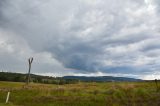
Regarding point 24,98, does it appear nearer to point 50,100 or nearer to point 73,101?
point 50,100

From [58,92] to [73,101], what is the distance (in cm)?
853

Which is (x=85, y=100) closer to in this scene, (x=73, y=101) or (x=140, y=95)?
(x=73, y=101)

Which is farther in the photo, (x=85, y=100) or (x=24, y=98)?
(x=24, y=98)

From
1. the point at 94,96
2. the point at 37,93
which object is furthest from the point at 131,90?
the point at 37,93

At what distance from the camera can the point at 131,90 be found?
135 ft

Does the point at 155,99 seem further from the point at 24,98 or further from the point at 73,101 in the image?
the point at 24,98

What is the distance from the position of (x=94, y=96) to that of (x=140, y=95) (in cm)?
562

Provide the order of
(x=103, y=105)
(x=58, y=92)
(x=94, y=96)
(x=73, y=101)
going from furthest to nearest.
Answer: (x=58, y=92), (x=94, y=96), (x=73, y=101), (x=103, y=105)

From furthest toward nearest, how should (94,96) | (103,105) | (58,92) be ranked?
(58,92), (94,96), (103,105)

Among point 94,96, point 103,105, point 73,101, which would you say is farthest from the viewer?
point 94,96

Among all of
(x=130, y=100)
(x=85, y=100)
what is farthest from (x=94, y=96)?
(x=130, y=100)

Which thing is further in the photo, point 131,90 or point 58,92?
point 58,92

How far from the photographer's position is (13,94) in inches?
1817

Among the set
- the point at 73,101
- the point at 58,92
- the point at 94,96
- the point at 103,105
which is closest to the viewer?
the point at 103,105
